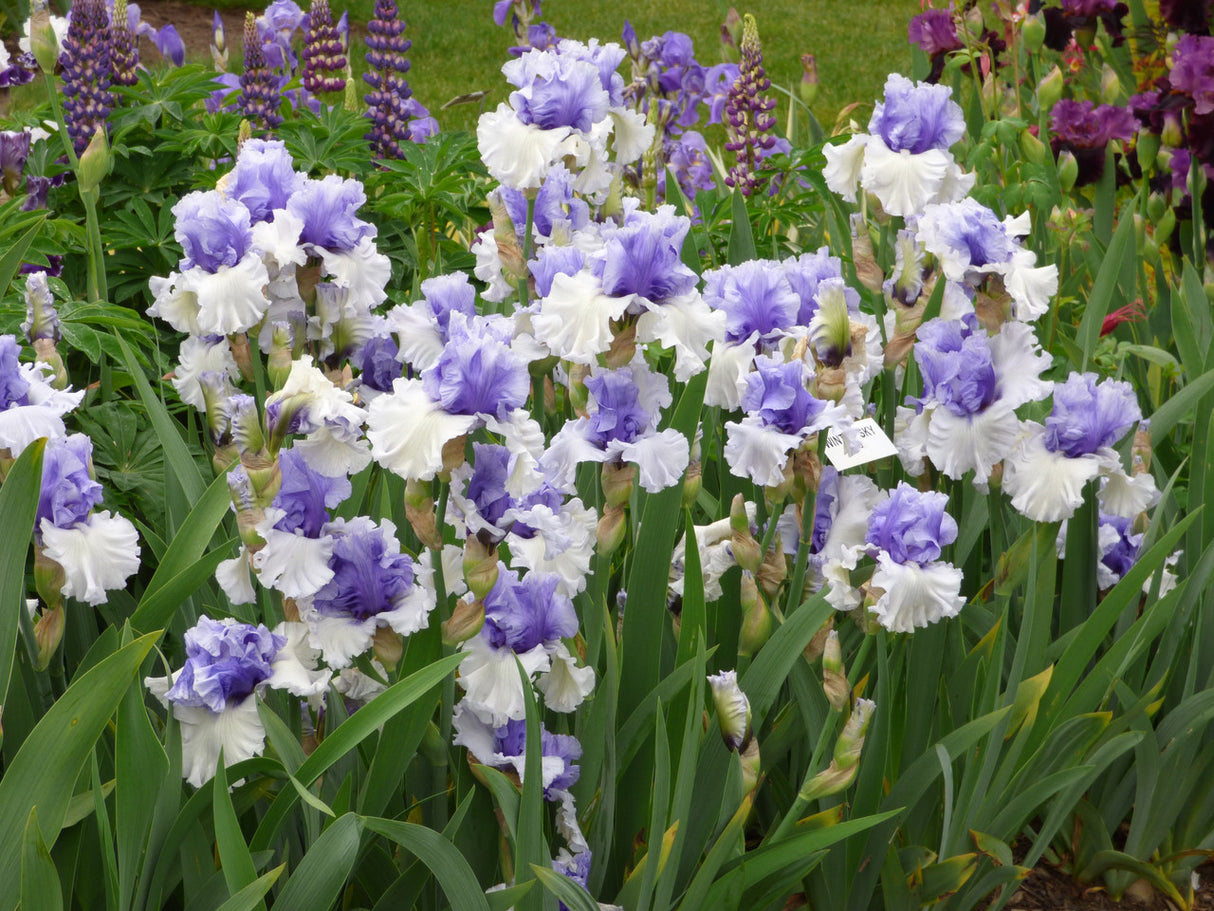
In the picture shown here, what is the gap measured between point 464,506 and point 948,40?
289 centimetres

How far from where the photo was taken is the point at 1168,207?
10.7ft

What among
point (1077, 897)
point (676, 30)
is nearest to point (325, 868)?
point (1077, 897)

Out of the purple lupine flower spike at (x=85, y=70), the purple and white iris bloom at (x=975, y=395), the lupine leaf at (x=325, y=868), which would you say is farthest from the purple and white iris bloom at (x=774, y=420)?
the purple lupine flower spike at (x=85, y=70)

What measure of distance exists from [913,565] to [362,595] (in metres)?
0.58

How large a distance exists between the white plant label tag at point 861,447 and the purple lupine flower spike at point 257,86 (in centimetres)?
191

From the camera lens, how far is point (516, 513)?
1219 mm

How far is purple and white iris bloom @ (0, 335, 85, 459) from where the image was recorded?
4.18 feet

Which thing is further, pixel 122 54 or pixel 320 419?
pixel 122 54

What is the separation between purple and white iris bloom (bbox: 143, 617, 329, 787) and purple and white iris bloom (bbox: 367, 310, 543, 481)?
9.0 inches

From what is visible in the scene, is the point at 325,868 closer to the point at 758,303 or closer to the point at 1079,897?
the point at 758,303

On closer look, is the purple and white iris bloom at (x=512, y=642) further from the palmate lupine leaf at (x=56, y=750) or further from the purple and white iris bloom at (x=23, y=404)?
the purple and white iris bloom at (x=23, y=404)

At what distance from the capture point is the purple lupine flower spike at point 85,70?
2.54 metres

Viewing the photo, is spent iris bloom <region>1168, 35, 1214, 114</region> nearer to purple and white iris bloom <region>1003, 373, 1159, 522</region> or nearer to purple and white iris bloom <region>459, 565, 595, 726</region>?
purple and white iris bloom <region>1003, 373, 1159, 522</region>

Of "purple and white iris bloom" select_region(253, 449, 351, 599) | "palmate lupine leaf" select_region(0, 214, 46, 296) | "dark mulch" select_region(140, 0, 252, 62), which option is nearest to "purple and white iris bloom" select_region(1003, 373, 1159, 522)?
"purple and white iris bloom" select_region(253, 449, 351, 599)
